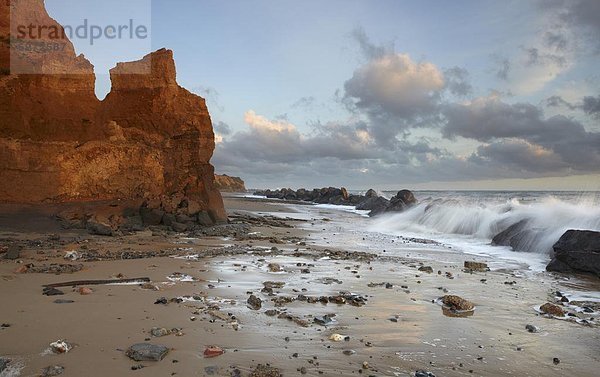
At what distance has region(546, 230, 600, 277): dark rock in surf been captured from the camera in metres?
8.79

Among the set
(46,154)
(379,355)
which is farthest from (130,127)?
(379,355)

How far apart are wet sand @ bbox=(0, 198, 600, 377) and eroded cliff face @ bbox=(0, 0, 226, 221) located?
5105mm

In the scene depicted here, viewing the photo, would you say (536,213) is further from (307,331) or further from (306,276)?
(307,331)

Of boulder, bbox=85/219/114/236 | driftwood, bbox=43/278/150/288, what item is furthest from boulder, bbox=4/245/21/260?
boulder, bbox=85/219/114/236

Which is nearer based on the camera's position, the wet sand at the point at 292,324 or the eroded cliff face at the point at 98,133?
the wet sand at the point at 292,324

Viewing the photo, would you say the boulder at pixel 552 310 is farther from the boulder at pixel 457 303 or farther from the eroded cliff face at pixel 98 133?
the eroded cliff face at pixel 98 133

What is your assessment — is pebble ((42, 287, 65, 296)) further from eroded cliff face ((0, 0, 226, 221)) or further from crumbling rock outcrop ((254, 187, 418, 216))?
crumbling rock outcrop ((254, 187, 418, 216))

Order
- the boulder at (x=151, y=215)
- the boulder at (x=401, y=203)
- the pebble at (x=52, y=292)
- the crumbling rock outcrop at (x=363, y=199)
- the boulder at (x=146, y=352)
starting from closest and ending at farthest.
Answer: the boulder at (x=146, y=352), the pebble at (x=52, y=292), the boulder at (x=151, y=215), the boulder at (x=401, y=203), the crumbling rock outcrop at (x=363, y=199)

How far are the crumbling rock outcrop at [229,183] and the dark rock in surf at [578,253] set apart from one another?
7900 centimetres

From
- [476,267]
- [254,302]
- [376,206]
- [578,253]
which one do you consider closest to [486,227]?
[578,253]

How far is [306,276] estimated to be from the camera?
24.7ft

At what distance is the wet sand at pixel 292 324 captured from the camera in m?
3.63

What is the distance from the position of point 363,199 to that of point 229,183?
56.4 metres

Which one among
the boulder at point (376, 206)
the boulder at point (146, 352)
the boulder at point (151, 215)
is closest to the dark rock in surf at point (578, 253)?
the boulder at point (146, 352)
